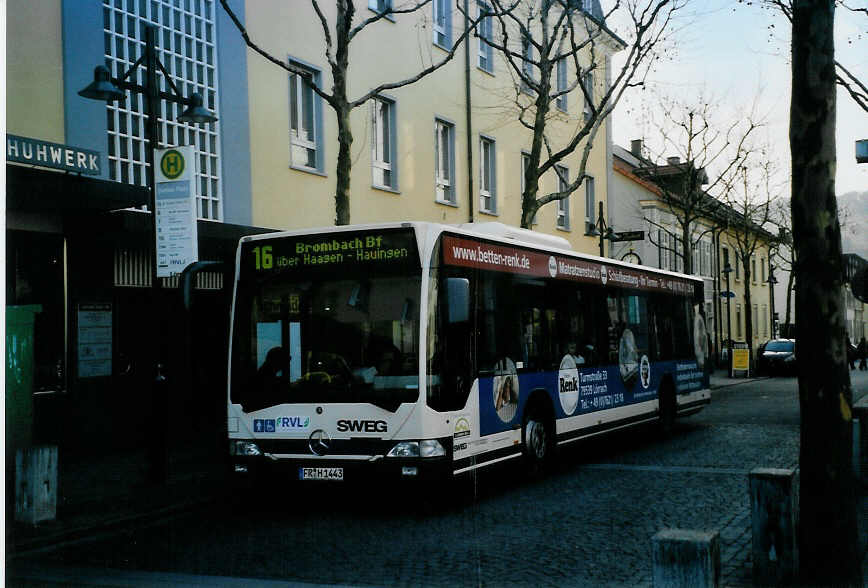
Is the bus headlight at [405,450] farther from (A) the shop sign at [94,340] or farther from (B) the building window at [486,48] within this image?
(B) the building window at [486,48]

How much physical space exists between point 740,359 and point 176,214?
31.5 m

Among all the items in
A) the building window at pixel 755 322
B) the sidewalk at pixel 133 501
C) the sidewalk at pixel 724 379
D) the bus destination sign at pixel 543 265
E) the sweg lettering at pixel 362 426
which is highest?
the bus destination sign at pixel 543 265

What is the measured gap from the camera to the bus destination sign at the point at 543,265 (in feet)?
33.7

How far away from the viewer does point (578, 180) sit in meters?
20.7

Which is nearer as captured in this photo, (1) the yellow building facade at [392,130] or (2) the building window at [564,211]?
(1) the yellow building facade at [392,130]

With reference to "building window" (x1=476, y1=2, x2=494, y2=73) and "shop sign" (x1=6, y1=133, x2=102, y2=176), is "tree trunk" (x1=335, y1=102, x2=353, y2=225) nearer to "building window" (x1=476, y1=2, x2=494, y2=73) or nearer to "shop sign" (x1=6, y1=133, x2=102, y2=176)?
"shop sign" (x1=6, y1=133, x2=102, y2=176)

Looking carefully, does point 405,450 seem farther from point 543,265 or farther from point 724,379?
point 724,379

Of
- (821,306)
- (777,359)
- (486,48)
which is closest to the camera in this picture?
(821,306)

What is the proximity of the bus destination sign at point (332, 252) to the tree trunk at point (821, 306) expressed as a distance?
4.12 meters

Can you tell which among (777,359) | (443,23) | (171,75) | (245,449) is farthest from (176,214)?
(777,359)

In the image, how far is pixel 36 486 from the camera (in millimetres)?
9062

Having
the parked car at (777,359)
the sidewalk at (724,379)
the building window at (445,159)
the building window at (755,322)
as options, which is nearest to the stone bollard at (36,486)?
the building window at (445,159)

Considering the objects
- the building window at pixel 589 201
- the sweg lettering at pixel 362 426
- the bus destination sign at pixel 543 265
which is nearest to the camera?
the sweg lettering at pixel 362 426

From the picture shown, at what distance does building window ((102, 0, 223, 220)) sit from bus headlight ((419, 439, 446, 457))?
24.5 ft
